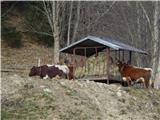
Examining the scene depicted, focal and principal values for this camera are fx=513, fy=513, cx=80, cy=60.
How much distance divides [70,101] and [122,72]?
470cm

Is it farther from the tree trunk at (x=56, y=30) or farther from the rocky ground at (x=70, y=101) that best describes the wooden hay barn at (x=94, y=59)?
the tree trunk at (x=56, y=30)

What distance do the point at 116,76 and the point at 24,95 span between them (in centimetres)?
528

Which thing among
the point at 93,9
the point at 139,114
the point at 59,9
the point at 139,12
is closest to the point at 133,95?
the point at 139,114

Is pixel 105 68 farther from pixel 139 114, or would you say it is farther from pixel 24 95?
pixel 24 95

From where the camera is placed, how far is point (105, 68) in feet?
56.6

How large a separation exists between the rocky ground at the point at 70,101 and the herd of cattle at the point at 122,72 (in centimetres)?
191

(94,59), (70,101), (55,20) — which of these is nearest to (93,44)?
(94,59)

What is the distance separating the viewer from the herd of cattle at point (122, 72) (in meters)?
16.4

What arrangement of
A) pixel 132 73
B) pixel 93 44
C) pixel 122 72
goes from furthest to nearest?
pixel 93 44 → pixel 122 72 → pixel 132 73

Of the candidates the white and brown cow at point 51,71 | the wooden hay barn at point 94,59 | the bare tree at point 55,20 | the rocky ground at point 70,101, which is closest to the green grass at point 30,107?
the rocky ground at point 70,101

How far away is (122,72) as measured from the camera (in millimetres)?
17000

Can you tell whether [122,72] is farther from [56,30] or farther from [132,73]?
[56,30]

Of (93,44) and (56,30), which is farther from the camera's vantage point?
(56,30)

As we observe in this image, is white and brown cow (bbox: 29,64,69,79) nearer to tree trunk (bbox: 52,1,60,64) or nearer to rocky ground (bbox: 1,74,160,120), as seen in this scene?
rocky ground (bbox: 1,74,160,120)
